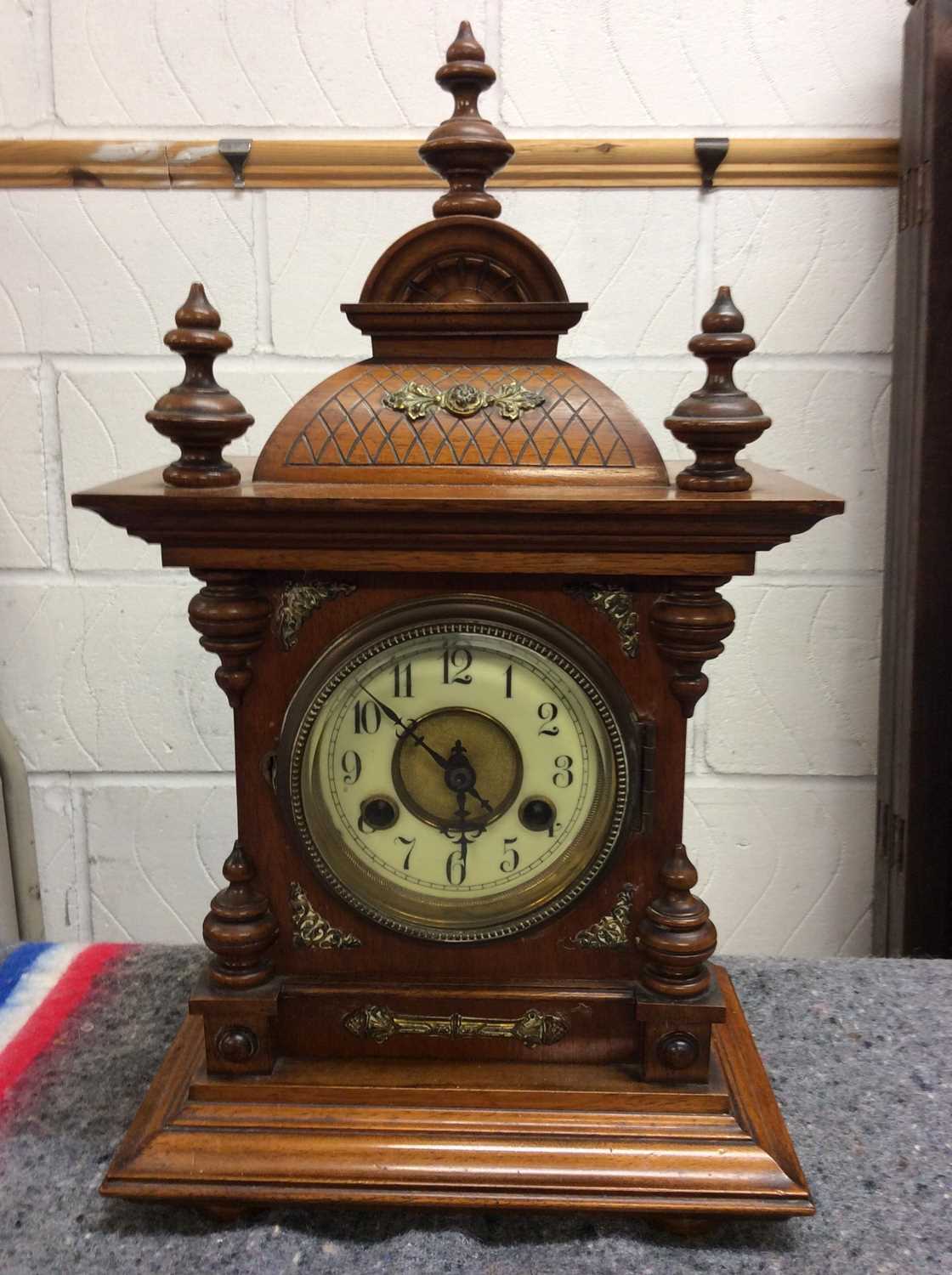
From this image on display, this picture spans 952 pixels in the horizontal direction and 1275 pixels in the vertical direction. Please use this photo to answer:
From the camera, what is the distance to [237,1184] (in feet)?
2.64

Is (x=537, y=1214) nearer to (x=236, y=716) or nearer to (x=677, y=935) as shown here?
(x=677, y=935)

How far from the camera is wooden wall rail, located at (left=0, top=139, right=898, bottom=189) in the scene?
1264 mm

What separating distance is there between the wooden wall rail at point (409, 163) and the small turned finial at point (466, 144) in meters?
0.43

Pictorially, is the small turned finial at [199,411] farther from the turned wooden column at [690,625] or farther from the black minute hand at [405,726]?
the turned wooden column at [690,625]

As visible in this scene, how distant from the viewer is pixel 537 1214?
823 mm

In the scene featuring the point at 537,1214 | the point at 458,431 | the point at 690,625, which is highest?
the point at 458,431

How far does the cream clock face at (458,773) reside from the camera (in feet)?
2.67

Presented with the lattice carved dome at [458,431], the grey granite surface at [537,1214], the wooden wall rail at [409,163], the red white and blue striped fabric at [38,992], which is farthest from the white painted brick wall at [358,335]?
the lattice carved dome at [458,431]

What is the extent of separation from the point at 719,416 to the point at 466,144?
275 mm

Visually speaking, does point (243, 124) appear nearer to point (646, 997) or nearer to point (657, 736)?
point (657, 736)

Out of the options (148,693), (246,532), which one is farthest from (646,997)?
(148,693)

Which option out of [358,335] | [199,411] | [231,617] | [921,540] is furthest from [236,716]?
[921,540]

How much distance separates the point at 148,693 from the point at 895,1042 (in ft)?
3.00

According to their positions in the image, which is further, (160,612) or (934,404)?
(160,612)
